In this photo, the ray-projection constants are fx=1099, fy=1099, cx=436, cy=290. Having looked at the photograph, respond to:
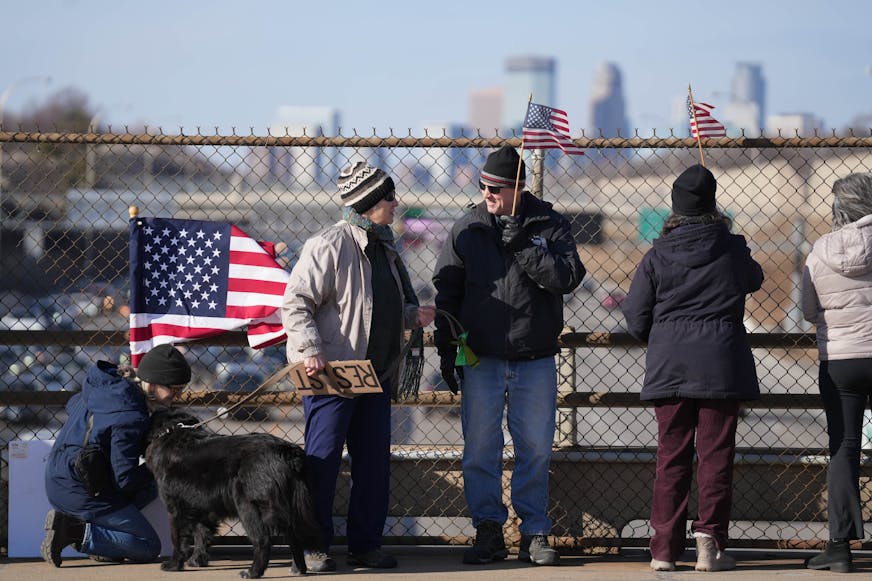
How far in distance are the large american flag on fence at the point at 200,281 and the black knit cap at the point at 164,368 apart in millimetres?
586

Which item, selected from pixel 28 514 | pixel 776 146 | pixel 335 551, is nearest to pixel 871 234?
pixel 776 146

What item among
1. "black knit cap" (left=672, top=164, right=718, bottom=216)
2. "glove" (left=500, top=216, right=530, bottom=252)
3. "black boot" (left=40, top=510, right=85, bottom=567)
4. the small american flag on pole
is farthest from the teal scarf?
"black boot" (left=40, top=510, right=85, bottom=567)

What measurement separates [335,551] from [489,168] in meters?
2.41

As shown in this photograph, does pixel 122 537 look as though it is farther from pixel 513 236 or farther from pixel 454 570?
pixel 513 236

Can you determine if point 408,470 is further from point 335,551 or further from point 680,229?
point 680,229

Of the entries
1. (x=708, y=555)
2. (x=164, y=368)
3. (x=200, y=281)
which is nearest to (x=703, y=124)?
Result: (x=708, y=555)

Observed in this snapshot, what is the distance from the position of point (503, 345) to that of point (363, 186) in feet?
3.69

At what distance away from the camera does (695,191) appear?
5637mm

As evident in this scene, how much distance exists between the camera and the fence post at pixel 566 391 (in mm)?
6516

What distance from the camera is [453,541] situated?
634 cm

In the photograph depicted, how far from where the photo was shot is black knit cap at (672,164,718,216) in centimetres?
563

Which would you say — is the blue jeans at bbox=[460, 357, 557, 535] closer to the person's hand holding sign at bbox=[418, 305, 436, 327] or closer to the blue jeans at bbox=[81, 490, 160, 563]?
the person's hand holding sign at bbox=[418, 305, 436, 327]

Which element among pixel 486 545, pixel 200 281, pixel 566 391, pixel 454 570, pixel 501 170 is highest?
pixel 501 170

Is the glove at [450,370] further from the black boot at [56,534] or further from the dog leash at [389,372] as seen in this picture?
the black boot at [56,534]
